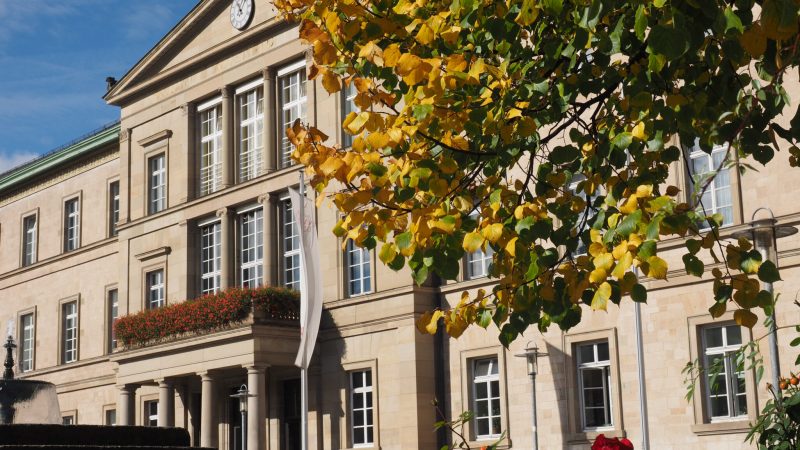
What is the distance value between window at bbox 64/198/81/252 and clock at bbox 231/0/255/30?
1465cm

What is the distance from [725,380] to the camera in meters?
25.1

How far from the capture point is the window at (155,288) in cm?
3969

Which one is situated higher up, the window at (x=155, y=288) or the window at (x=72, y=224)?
the window at (x=72, y=224)

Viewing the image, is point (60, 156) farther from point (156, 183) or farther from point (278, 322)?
point (278, 322)

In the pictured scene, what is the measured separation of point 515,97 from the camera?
27.6ft

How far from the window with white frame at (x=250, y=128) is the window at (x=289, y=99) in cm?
81

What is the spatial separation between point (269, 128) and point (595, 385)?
1254 cm

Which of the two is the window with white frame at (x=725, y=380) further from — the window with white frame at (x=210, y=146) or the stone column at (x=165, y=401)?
the window with white frame at (x=210, y=146)

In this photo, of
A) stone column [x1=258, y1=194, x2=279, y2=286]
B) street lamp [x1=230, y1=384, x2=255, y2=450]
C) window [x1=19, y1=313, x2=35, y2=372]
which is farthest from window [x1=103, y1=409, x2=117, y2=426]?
stone column [x1=258, y1=194, x2=279, y2=286]

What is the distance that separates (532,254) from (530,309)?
43cm

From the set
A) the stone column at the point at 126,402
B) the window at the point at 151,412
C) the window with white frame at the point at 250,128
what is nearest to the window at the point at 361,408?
the window with white frame at the point at 250,128

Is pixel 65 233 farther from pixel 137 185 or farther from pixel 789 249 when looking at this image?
pixel 789 249

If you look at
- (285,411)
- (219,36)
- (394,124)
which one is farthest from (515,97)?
(219,36)

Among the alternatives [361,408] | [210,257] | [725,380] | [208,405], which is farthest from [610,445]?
[210,257]
